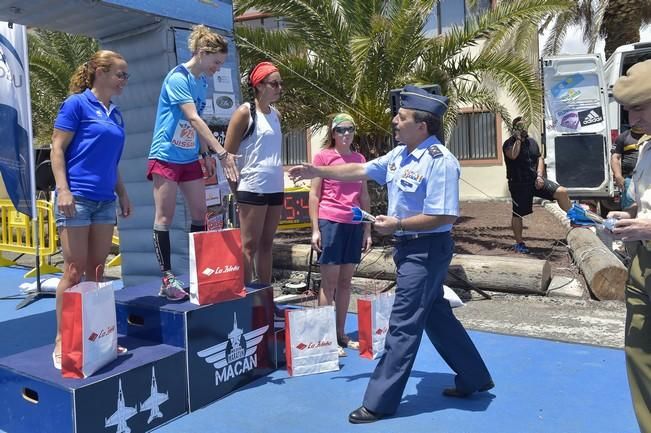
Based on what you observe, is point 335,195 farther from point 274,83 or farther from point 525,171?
point 525,171

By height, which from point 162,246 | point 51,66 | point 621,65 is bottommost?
point 162,246

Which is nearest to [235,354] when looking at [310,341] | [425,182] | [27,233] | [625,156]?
[310,341]

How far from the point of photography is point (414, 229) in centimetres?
315

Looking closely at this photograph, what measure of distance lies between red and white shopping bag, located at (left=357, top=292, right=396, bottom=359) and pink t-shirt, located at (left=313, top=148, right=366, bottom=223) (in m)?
0.60

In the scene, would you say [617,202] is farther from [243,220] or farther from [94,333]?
[94,333]

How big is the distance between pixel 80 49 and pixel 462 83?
959 cm

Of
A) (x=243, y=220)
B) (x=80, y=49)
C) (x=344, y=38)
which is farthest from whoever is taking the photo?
(x=80, y=49)

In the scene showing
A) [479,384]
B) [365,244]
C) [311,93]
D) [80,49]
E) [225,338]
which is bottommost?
[479,384]

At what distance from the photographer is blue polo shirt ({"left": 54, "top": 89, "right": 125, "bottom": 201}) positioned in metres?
3.28

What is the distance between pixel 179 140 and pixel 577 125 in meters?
6.56

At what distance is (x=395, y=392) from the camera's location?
3.26 meters

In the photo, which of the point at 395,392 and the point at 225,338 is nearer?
the point at 395,392

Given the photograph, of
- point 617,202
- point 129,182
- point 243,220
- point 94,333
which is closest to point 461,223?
point 617,202

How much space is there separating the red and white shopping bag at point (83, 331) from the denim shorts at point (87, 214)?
42cm
